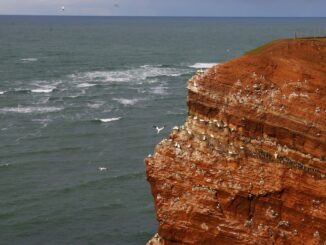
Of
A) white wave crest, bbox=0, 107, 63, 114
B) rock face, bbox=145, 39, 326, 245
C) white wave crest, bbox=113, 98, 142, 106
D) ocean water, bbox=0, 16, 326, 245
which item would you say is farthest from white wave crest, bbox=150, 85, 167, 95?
rock face, bbox=145, 39, 326, 245

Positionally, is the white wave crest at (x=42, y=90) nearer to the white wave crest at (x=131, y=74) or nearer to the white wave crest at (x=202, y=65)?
the white wave crest at (x=131, y=74)

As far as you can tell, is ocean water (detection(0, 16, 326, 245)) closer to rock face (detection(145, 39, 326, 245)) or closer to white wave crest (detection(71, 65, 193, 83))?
white wave crest (detection(71, 65, 193, 83))

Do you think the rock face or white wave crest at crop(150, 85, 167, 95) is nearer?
the rock face

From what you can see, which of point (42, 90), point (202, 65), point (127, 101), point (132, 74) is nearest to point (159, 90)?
point (127, 101)

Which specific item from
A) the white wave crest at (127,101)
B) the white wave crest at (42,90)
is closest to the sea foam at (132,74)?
the white wave crest at (42,90)

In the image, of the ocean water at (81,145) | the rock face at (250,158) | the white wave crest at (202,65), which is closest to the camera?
the rock face at (250,158)

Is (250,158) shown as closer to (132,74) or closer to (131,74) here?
(132,74)
